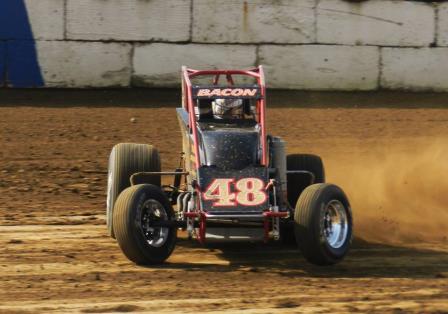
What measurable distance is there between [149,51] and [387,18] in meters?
3.63

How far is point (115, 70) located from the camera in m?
13.4

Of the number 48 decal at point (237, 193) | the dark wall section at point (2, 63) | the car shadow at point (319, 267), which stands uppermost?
the dark wall section at point (2, 63)

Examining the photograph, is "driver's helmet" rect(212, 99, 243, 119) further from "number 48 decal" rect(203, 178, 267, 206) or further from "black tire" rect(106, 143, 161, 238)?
"number 48 decal" rect(203, 178, 267, 206)

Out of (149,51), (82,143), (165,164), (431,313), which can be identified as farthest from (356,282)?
(149,51)

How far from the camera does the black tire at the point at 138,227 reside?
6266 mm

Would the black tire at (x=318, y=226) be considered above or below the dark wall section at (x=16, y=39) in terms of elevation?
below

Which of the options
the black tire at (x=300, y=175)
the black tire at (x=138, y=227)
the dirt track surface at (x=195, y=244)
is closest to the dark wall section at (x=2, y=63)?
the dirt track surface at (x=195, y=244)

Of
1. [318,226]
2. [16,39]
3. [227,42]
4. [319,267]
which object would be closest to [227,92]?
[318,226]

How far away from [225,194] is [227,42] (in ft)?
24.4

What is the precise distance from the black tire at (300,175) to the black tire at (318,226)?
784mm

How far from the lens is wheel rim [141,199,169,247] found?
21.1ft

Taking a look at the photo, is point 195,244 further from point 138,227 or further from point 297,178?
point 138,227

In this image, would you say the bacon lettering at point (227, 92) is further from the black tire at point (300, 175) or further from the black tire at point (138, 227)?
the black tire at point (138, 227)

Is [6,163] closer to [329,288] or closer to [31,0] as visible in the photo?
[31,0]
